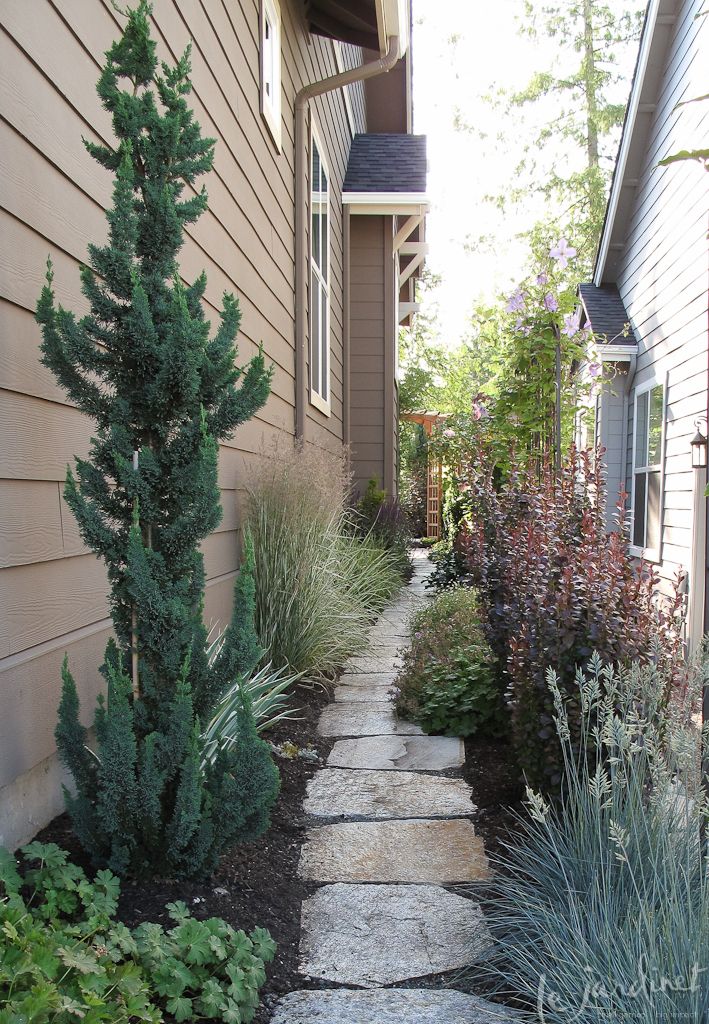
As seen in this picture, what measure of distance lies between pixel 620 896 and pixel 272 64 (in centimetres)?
569

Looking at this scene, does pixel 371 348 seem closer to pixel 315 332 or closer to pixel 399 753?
pixel 315 332

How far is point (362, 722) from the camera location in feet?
12.9

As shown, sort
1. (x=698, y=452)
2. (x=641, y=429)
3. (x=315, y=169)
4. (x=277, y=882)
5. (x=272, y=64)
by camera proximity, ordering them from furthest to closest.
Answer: (x=641, y=429) → (x=315, y=169) → (x=272, y=64) → (x=698, y=452) → (x=277, y=882)

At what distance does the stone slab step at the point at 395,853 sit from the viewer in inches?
96.8

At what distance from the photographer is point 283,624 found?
4.36 metres

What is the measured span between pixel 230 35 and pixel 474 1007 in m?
4.47

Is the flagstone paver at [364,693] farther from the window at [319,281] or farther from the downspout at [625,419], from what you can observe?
the downspout at [625,419]

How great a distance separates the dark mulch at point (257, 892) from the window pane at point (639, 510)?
6.13 metres

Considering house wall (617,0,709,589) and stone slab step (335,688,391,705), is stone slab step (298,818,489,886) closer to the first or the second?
stone slab step (335,688,391,705)

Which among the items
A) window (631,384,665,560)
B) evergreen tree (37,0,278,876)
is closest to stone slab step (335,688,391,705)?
evergreen tree (37,0,278,876)

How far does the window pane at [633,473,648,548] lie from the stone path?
16.5 ft

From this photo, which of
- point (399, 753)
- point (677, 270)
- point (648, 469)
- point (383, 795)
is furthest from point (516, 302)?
point (383, 795)

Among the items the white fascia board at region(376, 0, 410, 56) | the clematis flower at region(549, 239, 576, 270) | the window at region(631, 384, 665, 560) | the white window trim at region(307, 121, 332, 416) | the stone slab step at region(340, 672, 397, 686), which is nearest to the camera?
the stone slab step at region(340, 672, 397, 686)

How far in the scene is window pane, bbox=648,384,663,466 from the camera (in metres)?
7.46
